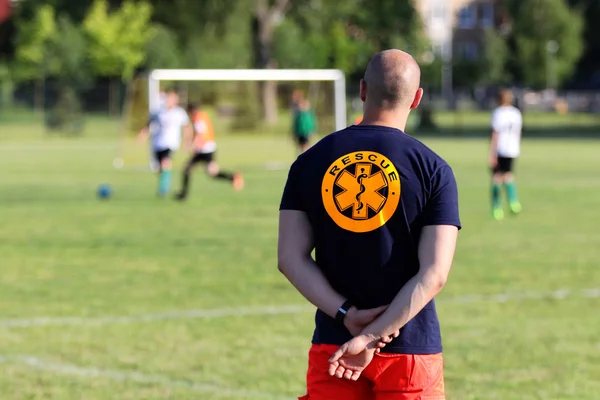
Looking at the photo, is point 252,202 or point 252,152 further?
point 252,152

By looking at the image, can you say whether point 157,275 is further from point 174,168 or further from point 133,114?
point 133,114

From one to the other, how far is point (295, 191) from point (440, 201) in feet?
1.66

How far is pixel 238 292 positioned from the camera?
11.8m

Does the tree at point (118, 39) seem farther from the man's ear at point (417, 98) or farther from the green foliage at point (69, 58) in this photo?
the man's ear at point (417, 98)

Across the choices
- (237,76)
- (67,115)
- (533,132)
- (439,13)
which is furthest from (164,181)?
(439,13)

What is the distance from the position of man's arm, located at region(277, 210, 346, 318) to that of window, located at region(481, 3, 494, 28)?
128 metres

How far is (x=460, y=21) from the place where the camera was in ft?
429

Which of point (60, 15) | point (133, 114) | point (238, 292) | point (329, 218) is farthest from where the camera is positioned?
point (60, 15)

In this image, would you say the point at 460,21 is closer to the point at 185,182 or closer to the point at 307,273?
the point at 185,182

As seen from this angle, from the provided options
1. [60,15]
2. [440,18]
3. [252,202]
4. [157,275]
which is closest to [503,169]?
[252,202]

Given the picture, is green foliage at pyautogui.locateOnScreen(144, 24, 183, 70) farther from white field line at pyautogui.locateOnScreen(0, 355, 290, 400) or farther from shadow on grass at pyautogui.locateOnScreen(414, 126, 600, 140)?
white field line at pyautogui.locateOnScreen(0, 355, 290, 400)

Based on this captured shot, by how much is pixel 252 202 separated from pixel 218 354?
14082 mm

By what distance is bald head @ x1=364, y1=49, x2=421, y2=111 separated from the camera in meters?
4.22

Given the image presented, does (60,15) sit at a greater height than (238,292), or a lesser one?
greater
